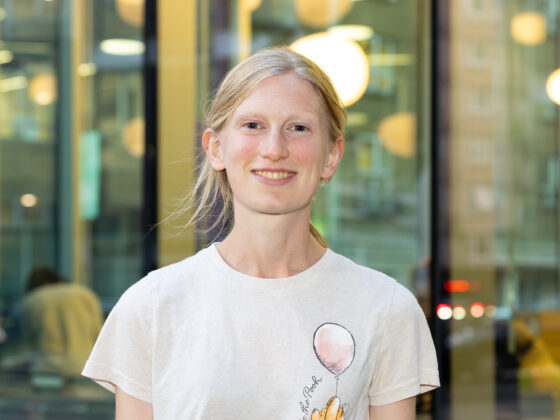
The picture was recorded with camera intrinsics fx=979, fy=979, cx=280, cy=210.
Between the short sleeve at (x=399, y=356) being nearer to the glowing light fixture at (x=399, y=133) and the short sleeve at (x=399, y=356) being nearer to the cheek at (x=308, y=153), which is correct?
the cheek at (x=308, y=153)

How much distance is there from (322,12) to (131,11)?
1.15m

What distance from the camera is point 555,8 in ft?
17.5

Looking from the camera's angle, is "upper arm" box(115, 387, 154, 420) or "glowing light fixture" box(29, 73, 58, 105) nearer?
"upper arm" box(115, 387, 154, 420)

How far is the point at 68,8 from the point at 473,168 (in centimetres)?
270

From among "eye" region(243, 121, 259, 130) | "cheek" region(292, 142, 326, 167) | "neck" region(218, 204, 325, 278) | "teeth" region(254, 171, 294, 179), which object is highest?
"eye" region(243, 121, 259, 130)

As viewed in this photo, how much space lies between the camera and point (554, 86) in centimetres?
532

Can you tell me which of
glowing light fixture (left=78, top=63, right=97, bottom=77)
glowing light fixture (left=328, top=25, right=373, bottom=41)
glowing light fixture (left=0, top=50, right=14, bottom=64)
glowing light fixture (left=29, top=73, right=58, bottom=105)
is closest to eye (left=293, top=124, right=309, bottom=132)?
glowing light fixture (left=328, top=25, right=373, bottom=41)

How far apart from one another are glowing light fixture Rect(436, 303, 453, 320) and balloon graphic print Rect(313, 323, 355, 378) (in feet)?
12.3

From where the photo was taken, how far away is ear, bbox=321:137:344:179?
1799mm

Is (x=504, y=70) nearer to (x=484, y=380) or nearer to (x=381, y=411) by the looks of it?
(x=484, y=380)

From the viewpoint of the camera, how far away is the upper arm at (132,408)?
5.53 ft

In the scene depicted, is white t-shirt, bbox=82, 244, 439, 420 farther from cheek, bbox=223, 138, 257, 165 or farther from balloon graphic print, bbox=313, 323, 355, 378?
cheek, bbox=223, 138, 257, 165

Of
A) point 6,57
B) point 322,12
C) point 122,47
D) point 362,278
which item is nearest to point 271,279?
point 362,278

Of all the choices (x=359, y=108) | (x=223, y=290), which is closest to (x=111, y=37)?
(x=359, y=108)
